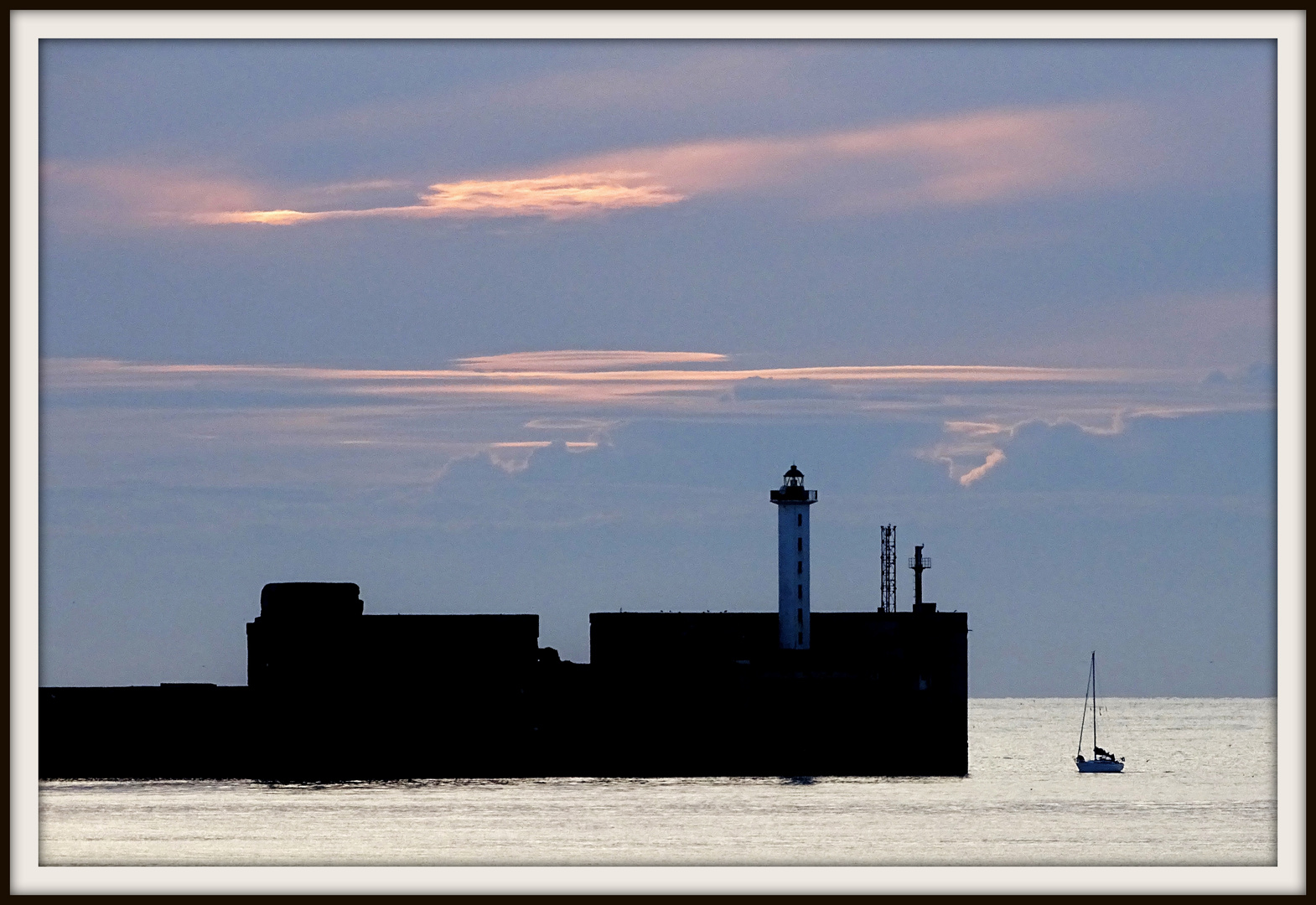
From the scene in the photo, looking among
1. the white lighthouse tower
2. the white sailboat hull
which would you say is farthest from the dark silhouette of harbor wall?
the white sailboat hull

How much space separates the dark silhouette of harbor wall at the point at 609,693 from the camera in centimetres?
8106

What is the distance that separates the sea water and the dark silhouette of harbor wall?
2.96ft

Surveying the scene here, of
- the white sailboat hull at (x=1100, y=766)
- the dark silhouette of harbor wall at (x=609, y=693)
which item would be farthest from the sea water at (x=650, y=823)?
the white sailboat hull at (x=1100, y=766)

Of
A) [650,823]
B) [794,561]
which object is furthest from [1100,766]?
[650,823]

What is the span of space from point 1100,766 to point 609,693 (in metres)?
35.8

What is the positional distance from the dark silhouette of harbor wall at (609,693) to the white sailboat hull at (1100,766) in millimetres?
27084

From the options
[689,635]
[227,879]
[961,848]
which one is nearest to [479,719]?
[689,635]

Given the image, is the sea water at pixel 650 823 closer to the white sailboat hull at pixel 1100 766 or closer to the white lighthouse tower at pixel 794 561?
the white lighthouse tower at pixel 794 561

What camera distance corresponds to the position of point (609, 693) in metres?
81.4

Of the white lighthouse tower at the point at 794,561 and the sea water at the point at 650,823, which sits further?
the white lighthouse tower at the point at 794,561

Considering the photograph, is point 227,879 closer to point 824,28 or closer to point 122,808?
point 824,28

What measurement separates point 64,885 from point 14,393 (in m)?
6.17

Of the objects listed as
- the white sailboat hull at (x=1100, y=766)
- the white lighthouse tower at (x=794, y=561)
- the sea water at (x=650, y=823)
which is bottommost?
the white sailboat hull at (x=1100, y=766)

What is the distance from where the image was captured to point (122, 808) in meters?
75.4
